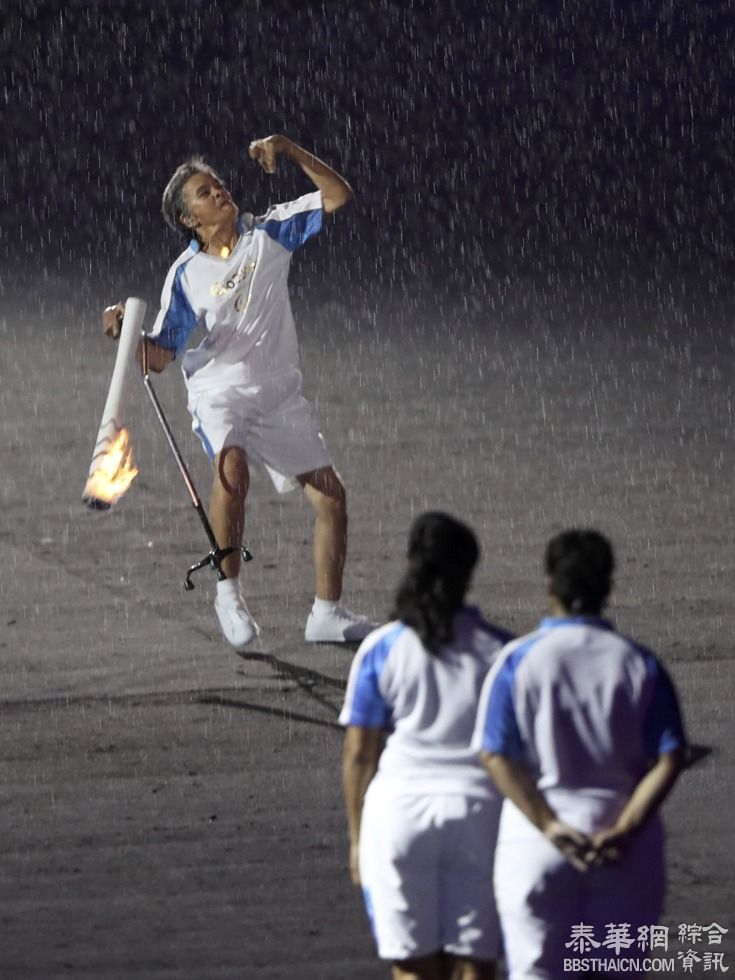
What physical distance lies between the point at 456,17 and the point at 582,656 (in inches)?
982

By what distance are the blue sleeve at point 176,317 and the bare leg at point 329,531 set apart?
98 cm

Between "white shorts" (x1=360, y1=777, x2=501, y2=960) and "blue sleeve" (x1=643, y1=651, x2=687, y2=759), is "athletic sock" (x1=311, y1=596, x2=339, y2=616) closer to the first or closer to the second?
"white shorts" (x1=360, y1=777, x2=501, y2=960)

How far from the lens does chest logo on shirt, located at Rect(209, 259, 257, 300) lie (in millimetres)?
10516

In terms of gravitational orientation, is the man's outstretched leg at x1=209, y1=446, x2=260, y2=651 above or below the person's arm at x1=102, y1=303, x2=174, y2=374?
below

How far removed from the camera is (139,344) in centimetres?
1051

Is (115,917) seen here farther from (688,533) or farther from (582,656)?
(688,533)

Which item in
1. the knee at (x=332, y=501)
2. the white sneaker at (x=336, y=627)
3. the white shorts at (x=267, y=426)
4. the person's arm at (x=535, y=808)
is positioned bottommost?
the person's arm at (x=535, y=808)

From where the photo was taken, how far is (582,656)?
A: 199 inches

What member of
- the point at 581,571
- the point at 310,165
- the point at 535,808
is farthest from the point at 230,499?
the point at 535,808

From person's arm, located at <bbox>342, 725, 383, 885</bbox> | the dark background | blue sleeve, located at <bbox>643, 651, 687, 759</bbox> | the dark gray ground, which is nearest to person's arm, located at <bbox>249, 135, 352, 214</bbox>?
the dark gray ground

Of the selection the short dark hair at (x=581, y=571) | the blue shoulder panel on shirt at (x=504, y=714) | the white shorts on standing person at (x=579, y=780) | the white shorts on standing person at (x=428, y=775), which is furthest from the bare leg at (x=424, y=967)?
the short dark hair at (x=581, y=571)

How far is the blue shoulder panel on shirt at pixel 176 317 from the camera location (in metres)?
10.6

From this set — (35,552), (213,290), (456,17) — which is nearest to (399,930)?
(213,290)

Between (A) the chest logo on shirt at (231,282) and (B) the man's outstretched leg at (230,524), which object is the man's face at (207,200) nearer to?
(A) the chest logo on shirt at (231,282)
